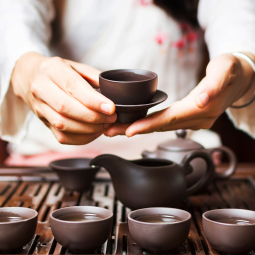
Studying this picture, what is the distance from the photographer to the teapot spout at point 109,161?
892 mm

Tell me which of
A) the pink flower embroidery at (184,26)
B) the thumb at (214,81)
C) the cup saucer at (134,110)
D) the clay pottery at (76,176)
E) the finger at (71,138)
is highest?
the pink flower embroidery at (184,26)

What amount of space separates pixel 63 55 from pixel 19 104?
0.51m

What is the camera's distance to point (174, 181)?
2.93 ft

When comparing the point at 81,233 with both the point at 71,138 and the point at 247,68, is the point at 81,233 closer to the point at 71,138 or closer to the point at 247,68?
the point at 71,138

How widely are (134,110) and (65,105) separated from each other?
0.58 feet

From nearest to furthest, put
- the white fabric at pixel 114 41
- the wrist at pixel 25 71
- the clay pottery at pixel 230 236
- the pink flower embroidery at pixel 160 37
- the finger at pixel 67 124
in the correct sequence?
the clay pottery at pixel 230 236
the finger at pixel 67 124
the wrist at pixel 25 71
the white fabric at pixel 114 41
the pink flower embroidery at pixel 160 37

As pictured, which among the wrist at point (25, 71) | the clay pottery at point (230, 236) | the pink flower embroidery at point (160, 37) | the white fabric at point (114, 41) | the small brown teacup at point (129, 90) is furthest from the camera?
the pink flower embroidery at point (160, 37)

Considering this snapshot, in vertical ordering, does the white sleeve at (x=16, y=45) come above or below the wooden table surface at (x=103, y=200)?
above

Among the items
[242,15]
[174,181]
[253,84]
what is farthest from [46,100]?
[242,15]

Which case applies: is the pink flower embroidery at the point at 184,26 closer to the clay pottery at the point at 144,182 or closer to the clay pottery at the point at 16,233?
the clay pottery at the point at 144,182

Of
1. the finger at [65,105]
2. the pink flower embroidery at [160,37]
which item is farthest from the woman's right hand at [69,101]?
the pink flower embroidery at [160,37]

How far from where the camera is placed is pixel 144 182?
0.87 metres

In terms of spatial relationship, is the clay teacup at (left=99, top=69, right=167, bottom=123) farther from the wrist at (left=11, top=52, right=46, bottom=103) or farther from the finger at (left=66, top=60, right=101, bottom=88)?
the wrist at (left=11, top=52, right=46, bottom=103)

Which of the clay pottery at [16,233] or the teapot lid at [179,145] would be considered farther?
the teapot lid at [179,145]
